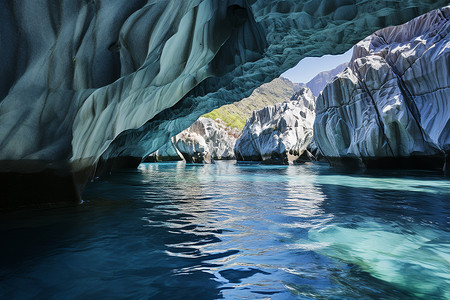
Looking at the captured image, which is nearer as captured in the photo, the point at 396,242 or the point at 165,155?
the point at 396,242

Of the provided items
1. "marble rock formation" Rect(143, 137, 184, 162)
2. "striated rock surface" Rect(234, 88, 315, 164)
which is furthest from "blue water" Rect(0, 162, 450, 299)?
"marble rock formation" Rect(143, 137, 184, 162)

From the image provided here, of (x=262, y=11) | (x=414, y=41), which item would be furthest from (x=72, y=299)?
(x=414, y=41)

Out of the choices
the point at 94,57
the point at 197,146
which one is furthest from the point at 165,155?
the point at 94,57

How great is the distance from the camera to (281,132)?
43.2 m

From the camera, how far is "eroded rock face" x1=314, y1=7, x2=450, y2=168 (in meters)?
18.8

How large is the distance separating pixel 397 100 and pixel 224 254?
21978mm

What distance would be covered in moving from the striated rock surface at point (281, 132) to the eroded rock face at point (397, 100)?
13.3m

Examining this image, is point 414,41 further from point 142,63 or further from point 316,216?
point 142,63

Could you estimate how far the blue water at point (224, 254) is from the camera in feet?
8.95

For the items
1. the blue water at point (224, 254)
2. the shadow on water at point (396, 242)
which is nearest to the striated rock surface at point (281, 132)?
the shadow on water at point (396, 242)

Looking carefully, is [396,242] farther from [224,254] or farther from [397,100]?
[397,100]

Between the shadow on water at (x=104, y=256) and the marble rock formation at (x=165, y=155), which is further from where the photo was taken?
the marble rock formation at (x=165, y=155)

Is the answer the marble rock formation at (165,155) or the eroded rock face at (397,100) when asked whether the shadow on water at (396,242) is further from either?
the marble rock formation at (165,155)

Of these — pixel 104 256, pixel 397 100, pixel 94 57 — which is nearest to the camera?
pixel 104 256
